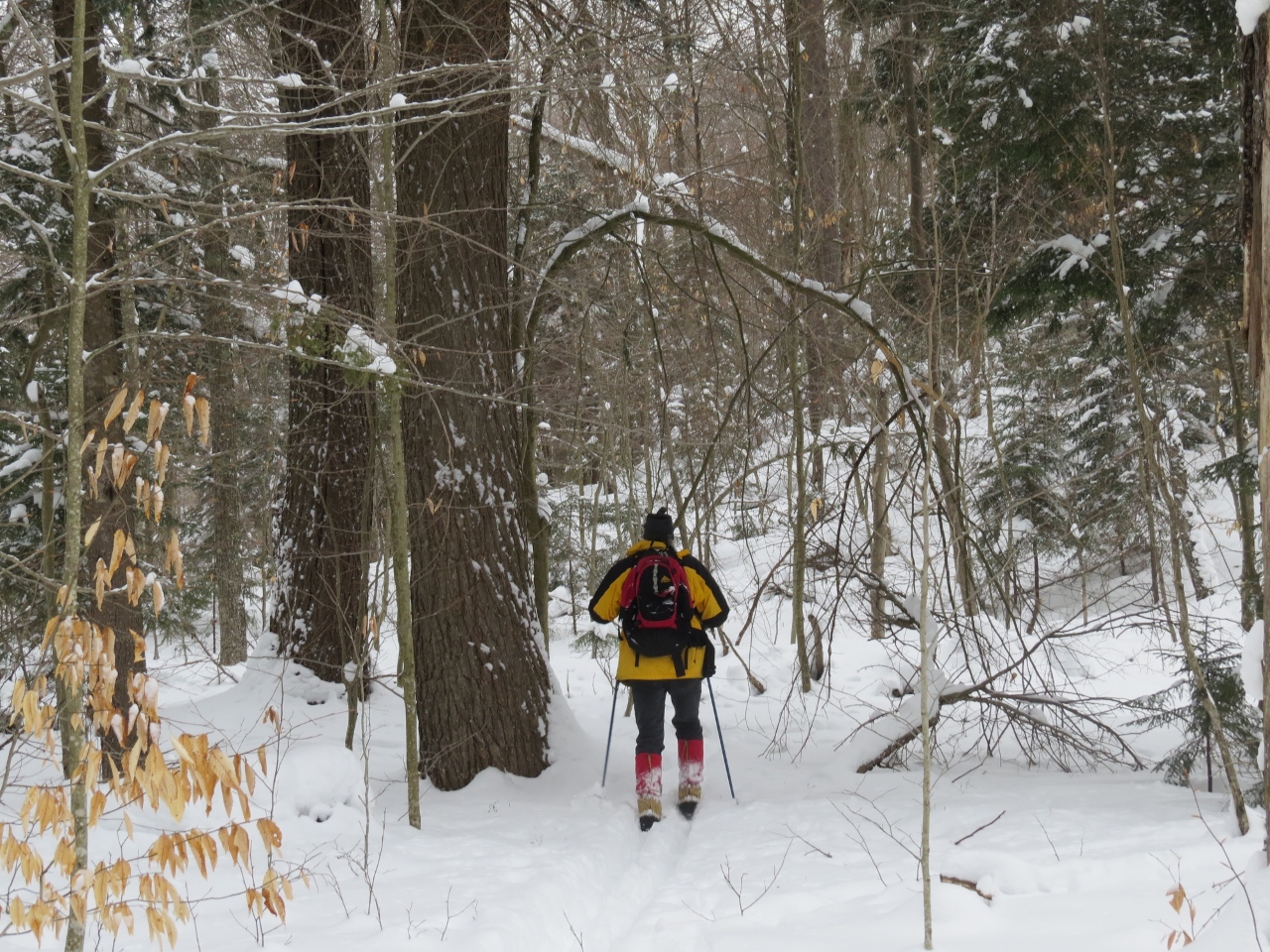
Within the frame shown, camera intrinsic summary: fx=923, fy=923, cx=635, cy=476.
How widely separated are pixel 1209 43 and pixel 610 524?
13.0 metres

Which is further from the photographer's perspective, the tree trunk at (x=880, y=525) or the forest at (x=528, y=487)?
the tree trunk at (x=880, y=525)

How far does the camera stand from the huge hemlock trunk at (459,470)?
19.5 ft

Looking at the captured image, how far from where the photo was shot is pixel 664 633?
235 inches

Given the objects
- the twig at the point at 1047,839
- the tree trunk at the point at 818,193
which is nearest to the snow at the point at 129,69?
the twig at the point at 1047,839

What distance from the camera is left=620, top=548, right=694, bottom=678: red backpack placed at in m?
5.94

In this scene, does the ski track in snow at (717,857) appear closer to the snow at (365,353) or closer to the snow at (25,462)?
the snow at (365,353)

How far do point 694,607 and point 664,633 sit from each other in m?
0.28

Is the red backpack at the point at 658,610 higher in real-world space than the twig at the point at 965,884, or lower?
higher

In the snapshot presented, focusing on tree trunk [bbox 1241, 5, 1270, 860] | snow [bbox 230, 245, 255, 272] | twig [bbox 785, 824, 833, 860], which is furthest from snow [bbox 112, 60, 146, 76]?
snow [bbox 230, 245, 255, 272]

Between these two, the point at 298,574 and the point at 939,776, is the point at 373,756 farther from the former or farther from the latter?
the point at 939,776

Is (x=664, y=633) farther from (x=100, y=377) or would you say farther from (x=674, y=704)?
(x=100, y=377)

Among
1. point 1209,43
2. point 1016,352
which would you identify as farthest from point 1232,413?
point 1016,352

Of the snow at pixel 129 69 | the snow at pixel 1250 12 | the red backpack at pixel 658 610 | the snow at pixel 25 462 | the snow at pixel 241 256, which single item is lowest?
the red backpack at pixel 658 610

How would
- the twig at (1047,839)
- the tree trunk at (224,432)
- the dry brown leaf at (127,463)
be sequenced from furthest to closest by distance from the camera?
the tree trunk at (224,432)
the twig at (1047,839)
the dry brown leaf at (127,463)
